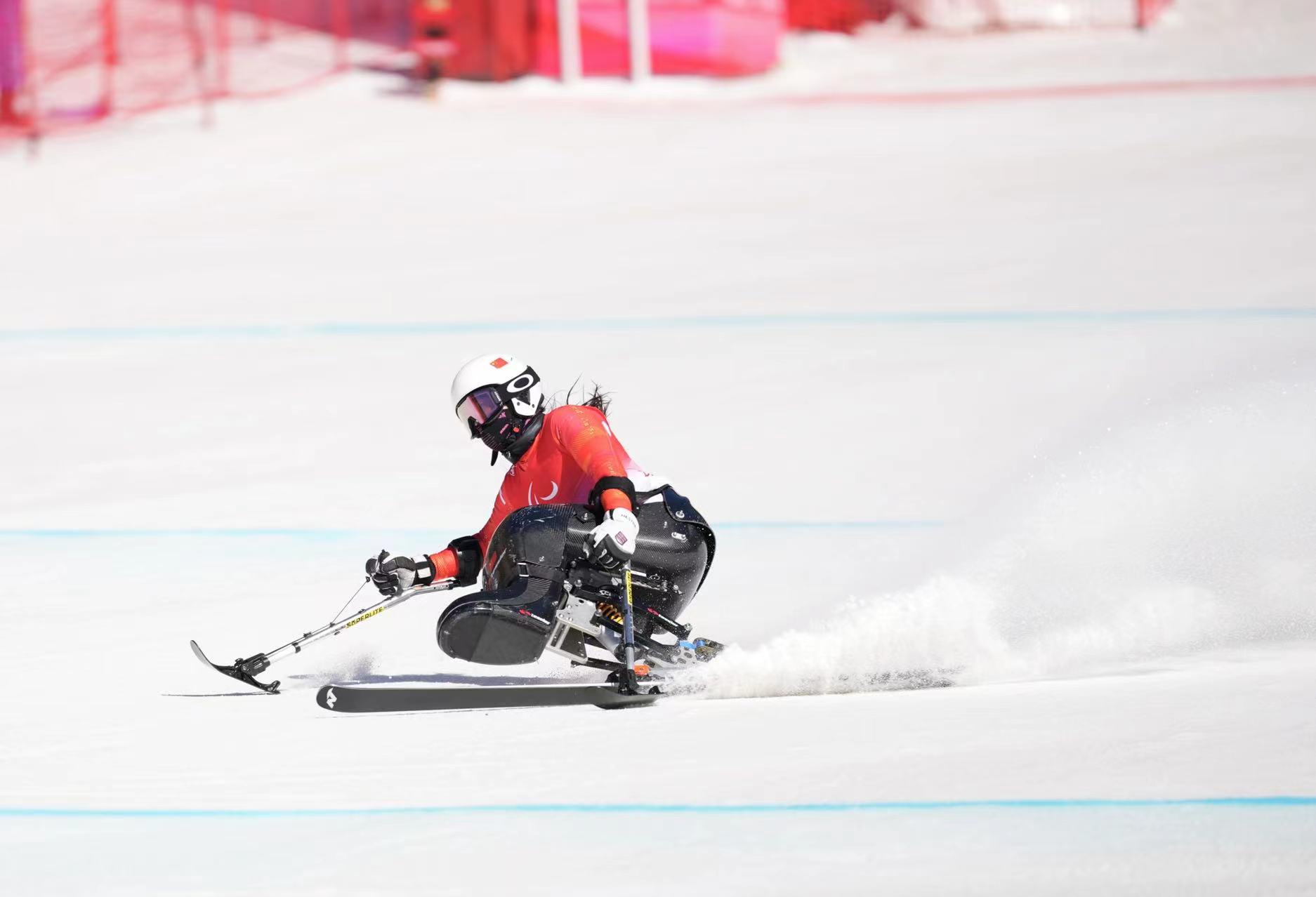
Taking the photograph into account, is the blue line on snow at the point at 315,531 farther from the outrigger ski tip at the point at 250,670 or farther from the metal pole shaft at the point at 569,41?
the metal pole shaft at the point at 569,41

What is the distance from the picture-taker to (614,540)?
4.82m

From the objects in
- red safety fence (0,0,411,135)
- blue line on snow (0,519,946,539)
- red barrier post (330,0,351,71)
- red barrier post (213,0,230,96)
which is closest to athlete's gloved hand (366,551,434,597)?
blue line on snow (0,519,946,539)

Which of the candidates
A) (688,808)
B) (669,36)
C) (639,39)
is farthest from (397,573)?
(669,36)

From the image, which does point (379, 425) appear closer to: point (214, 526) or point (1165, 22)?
point (214, 526)

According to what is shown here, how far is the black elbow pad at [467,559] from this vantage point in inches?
211

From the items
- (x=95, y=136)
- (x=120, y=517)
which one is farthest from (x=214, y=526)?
(x=95, y=136)

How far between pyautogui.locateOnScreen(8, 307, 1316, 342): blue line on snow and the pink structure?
200 inches

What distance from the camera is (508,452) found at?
524cm

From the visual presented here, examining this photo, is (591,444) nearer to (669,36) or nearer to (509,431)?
(509,431)

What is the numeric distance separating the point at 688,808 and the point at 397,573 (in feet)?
4.59

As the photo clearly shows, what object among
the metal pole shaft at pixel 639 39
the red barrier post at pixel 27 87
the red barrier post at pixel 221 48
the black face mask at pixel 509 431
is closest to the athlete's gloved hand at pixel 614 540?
the black face mask at pixel 509 431

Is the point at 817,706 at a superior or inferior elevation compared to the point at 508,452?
inferior

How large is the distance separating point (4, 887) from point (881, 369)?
5.70 m

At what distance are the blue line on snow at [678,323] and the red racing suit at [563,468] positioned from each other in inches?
179
